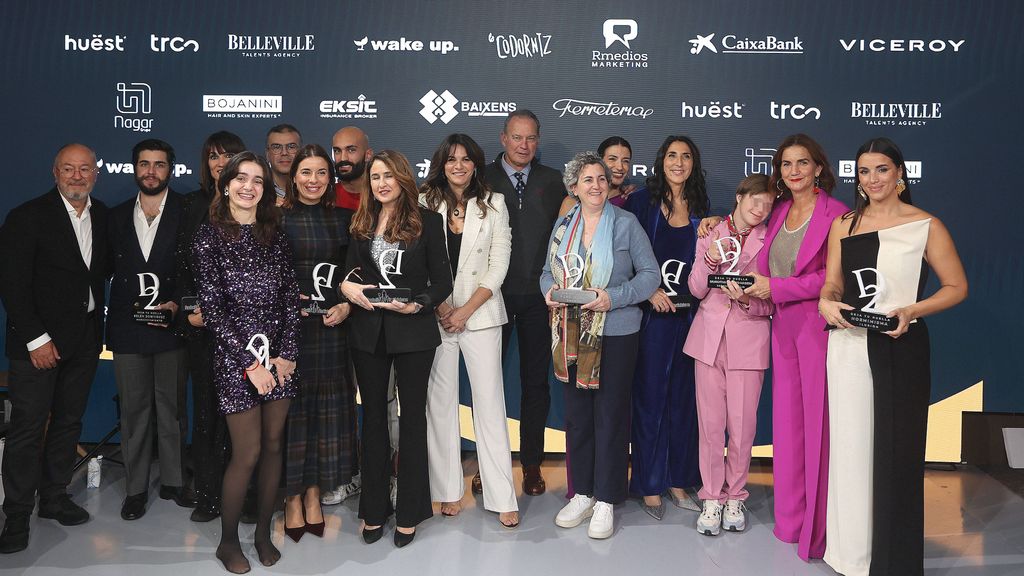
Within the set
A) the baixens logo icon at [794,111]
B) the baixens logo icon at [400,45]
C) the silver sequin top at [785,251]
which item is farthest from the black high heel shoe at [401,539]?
the baixens logo icon at [794,111]

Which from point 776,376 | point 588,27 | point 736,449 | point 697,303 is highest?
point 588,27

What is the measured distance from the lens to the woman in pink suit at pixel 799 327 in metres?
3.58

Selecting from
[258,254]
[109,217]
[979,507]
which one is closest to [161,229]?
[109,217]

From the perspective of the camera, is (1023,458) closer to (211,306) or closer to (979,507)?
(979,507)

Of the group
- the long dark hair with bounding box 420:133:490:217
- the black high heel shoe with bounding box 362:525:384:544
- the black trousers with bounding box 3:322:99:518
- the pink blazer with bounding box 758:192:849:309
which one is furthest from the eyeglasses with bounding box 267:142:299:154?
the pink blazer with bounding box 758:192:849:309

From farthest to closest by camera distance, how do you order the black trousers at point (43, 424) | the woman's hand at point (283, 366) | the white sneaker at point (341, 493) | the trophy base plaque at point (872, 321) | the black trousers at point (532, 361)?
the black trousers at point (532, 361), the white sneaker at point (341, 493), the black trousers at point (43, 424), the woman's hand at point (283, 366), the trophy base plaque at point (872, 321)

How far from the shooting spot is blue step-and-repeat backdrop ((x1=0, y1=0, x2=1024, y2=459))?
501 cm

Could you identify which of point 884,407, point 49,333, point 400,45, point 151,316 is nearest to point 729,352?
point 884,407

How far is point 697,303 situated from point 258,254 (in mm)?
2231

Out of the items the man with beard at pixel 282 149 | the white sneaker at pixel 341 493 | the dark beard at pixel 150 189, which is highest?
the man with beard at pixel 282 149

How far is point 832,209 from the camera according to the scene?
11.8 feet

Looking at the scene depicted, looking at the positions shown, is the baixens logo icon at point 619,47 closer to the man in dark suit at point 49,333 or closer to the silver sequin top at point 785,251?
the silver sequin top at point 785,251

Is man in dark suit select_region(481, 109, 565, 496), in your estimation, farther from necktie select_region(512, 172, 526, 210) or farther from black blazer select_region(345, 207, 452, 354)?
black blazer select_region(345, 207, 452, 354)

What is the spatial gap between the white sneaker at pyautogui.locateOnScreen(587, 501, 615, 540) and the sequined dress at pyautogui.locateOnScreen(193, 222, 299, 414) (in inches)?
65.0
